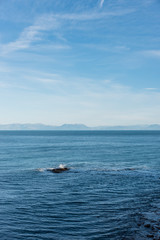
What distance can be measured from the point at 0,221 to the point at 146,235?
45.5 feet

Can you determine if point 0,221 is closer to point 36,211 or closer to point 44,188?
point 36,211

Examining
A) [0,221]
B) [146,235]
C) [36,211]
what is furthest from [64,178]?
[146,235]

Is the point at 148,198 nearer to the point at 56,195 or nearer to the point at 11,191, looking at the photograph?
the point at 56,195

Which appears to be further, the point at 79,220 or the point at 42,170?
the point at 42,170

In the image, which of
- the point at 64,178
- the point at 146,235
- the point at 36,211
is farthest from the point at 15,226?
the point at 64,178

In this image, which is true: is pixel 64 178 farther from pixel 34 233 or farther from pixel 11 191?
pixel 34 233

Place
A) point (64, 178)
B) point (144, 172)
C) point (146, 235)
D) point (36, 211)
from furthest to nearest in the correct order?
point (144, 172) → point (64, 178) → point (36, 211) → point (146, 235)

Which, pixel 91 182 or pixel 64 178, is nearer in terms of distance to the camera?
pixel 91 182

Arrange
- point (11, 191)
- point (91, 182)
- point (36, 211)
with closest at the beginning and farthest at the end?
point (36, 211) → point (11, 191) → point (91, 182)

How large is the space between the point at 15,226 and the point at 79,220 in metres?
6.22

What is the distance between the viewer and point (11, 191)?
31.9 meters

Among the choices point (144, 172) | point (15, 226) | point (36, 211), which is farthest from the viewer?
point (144, 172)

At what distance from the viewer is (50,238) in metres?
19.0

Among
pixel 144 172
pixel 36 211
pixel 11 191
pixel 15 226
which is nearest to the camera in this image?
pixel 15 226
